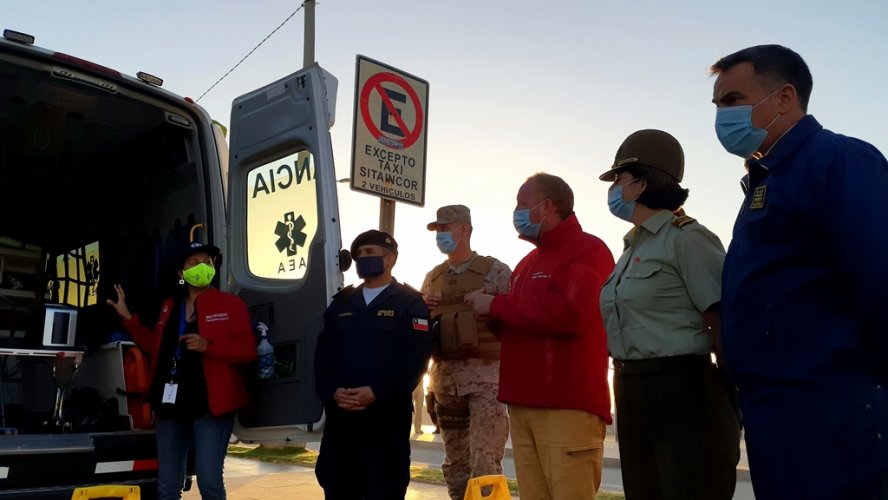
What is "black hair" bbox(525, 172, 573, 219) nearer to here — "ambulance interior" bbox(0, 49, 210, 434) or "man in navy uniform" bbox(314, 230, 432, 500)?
"man in navy uniform" bbox(314, 230, 432, 500)

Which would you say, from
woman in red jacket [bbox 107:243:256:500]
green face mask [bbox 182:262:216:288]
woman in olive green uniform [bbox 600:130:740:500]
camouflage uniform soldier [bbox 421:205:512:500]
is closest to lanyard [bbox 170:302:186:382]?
woman in red jacket [bbox 107:243:256:500]

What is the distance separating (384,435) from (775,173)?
7.56 ft

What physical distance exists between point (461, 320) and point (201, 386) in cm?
135

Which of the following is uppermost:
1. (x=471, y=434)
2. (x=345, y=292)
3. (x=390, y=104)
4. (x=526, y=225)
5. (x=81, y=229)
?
(x=390, y=104)

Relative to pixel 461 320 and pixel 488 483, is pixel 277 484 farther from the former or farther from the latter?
pixel 488 483

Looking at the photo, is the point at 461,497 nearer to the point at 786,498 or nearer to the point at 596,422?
the point at 596,422

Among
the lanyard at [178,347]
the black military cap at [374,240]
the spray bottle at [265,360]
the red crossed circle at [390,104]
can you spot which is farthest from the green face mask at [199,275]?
the red crossed circle at [390,104]

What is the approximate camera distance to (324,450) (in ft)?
12.3

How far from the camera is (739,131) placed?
2168 millimetres

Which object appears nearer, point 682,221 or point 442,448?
point 682,221

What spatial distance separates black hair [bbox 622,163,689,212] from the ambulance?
5.00 ft

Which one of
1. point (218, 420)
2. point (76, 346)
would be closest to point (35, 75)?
point (76, 346)

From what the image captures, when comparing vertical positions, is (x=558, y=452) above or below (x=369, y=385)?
below

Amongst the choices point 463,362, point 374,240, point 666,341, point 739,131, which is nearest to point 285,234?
point 374,240
